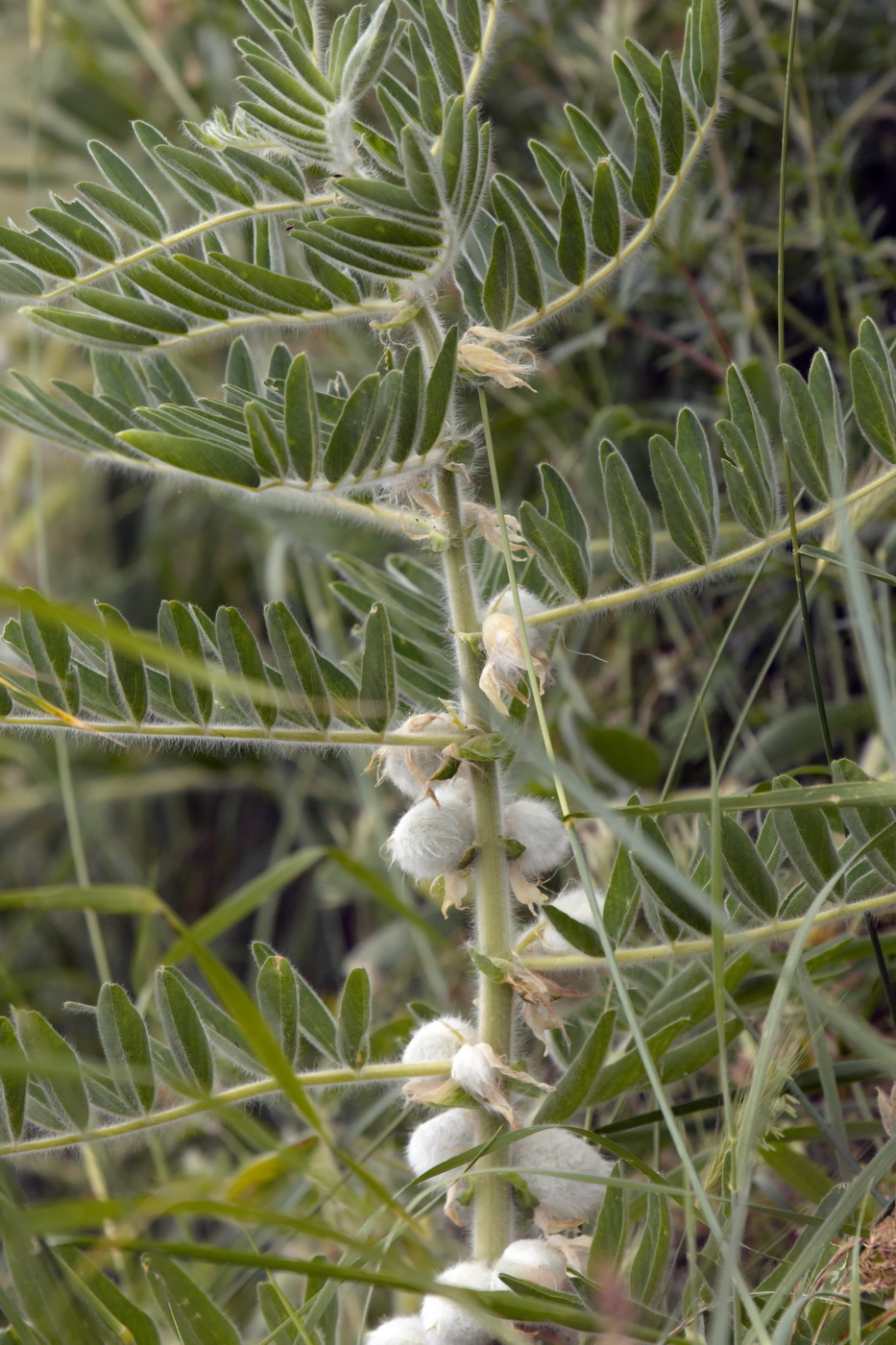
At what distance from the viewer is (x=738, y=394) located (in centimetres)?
52

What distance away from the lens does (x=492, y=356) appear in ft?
1.65

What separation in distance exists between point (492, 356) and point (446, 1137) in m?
0.35

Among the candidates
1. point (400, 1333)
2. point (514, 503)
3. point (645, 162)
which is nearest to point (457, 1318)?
point (400, 1333)

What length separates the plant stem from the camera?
0.51 meters

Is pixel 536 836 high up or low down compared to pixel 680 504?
down

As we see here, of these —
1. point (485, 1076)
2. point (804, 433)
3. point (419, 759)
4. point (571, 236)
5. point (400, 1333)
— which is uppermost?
point (571, 236)

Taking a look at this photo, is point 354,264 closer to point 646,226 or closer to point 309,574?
point 646,226

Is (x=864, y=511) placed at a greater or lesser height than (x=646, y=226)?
lesser

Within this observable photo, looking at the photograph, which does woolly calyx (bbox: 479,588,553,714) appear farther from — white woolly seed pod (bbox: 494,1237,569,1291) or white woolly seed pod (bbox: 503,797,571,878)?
A: white woolly seed pod (bbox: 494,1237,569,1291)

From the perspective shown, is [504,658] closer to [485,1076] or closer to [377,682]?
[377,682]

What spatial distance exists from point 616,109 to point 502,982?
1060 millimetres

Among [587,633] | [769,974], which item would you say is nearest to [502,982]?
[769,974]

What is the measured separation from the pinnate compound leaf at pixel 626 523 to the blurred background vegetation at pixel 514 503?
0.11 meters

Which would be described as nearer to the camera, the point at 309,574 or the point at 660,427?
the point at 660,427
